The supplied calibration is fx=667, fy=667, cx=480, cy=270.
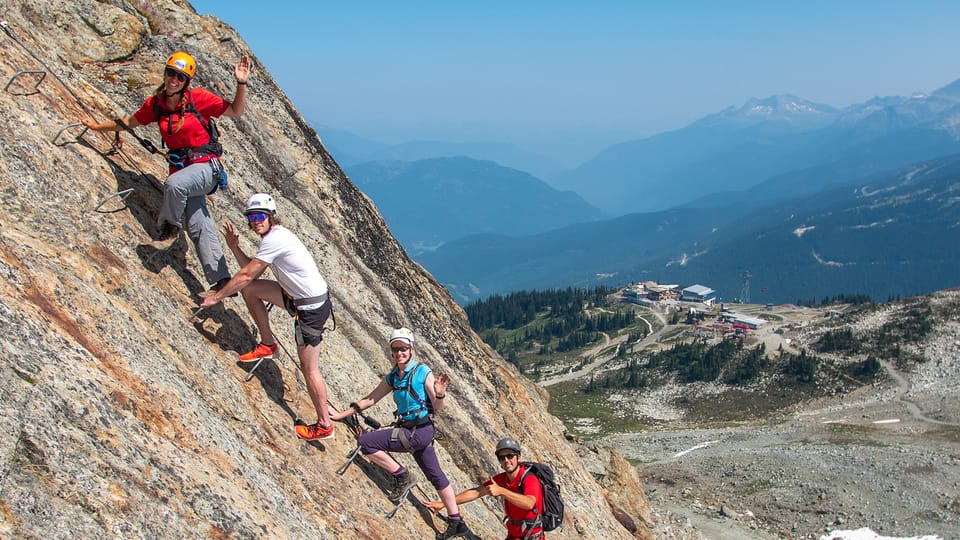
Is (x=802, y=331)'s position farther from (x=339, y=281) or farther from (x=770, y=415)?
(x=339, y=281)

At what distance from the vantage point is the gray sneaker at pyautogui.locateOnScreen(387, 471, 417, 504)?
44.4ft

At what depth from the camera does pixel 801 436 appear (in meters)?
74.7

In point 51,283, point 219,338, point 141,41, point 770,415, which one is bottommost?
point 770,415

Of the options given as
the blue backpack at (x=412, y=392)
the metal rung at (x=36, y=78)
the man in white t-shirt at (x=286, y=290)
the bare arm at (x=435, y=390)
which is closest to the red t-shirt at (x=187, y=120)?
the man in white t-shirt at (x=286, y=290)

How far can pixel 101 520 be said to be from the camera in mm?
7562

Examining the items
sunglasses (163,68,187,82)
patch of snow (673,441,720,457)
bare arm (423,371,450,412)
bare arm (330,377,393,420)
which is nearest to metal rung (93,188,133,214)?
sunglasses (163,68,187,82)

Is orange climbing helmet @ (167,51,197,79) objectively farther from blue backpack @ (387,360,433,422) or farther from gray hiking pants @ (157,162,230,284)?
blue backpack @ (387,360,433,422)

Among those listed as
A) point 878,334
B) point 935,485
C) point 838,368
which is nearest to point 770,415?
point 838,368

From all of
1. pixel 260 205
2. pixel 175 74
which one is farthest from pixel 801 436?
pixel 175 74

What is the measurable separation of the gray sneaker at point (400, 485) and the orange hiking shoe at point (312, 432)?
1691 millimetres

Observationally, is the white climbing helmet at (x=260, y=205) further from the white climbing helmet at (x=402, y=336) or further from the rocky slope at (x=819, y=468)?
the rocky slope at (x=819, y=468)

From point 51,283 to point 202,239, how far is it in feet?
10.3

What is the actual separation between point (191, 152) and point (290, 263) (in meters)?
3.46

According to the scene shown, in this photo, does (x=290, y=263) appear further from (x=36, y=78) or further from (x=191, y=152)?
(x=36, y=78)
